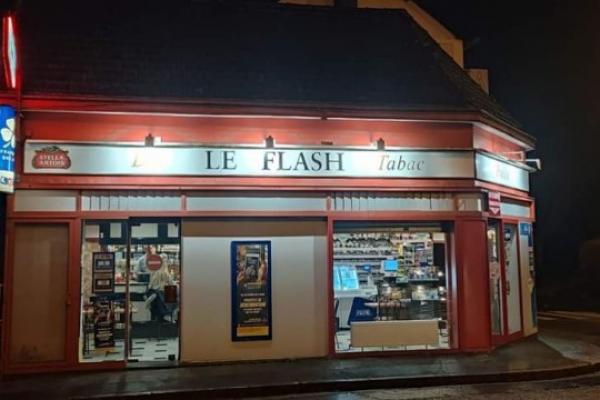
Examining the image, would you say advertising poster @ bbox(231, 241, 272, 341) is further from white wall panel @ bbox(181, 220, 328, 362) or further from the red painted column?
the red painted column

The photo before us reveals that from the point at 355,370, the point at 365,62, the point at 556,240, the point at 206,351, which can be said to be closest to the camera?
the point at 355,370

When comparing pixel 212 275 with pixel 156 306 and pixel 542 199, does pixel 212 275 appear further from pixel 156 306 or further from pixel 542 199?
pixel 542 199

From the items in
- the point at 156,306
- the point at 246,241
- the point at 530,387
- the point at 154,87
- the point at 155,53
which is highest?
the point at 155,53

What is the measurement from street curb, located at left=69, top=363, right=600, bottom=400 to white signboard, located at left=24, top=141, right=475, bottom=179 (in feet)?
12.0

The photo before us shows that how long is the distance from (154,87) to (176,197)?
2.00 m

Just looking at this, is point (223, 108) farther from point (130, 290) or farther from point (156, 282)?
point (130, 290)

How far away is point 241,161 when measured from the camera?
35.3 ft

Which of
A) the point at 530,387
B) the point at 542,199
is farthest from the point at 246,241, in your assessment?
the point at 542,199

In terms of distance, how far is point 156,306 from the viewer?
1143cm

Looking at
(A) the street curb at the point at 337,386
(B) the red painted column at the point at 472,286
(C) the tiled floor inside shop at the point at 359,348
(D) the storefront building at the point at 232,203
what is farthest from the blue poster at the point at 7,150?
(B) the red painted column at the point at 472,286

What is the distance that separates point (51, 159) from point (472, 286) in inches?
308

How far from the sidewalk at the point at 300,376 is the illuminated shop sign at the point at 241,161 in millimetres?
3317

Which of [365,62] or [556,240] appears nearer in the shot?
[365,62]

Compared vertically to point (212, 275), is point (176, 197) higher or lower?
higher
